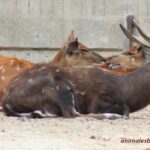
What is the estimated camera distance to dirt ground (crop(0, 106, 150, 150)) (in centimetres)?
874

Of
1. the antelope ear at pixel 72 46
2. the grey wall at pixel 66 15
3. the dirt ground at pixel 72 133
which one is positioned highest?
A: the grey wall at pixel 66 15

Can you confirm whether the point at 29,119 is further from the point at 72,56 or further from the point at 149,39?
the point at 72,56

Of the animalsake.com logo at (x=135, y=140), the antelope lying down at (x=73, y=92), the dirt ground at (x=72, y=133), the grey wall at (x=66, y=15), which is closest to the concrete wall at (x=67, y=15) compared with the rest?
the grey wall at (x=66, y=15)

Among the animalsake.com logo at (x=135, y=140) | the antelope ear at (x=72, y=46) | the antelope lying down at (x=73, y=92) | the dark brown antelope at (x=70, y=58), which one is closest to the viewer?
the animalsake.com logo at (x=135, y=140)

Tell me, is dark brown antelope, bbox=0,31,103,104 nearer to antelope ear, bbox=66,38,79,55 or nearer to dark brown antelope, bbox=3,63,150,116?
antelope ear, bbox=66,38,79,55

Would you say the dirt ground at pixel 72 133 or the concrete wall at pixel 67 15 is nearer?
the dirt ground at pixel 72 133

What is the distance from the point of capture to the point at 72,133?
9.73 meters

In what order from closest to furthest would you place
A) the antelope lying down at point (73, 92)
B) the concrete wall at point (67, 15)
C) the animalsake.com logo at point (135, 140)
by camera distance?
the animalsake.com logo at point (135, 140) → the antelope lying down at point (73, 92) → the concrete wall at point (67, 15)

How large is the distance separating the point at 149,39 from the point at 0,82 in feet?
7.31

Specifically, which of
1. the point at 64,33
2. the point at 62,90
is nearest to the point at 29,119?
the point at 62,90

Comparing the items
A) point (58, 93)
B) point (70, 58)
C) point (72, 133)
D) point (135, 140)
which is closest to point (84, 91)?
point (58, 93)

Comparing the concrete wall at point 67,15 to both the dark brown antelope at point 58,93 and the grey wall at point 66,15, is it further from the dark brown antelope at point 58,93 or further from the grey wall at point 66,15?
the dark brown antelope at point 58,93

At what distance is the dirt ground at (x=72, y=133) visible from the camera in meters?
8.74

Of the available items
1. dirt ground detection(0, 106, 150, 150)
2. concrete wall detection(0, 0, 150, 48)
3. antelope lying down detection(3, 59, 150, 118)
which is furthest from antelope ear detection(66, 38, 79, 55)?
dirt ground detection(0, 106, 150, 150)
